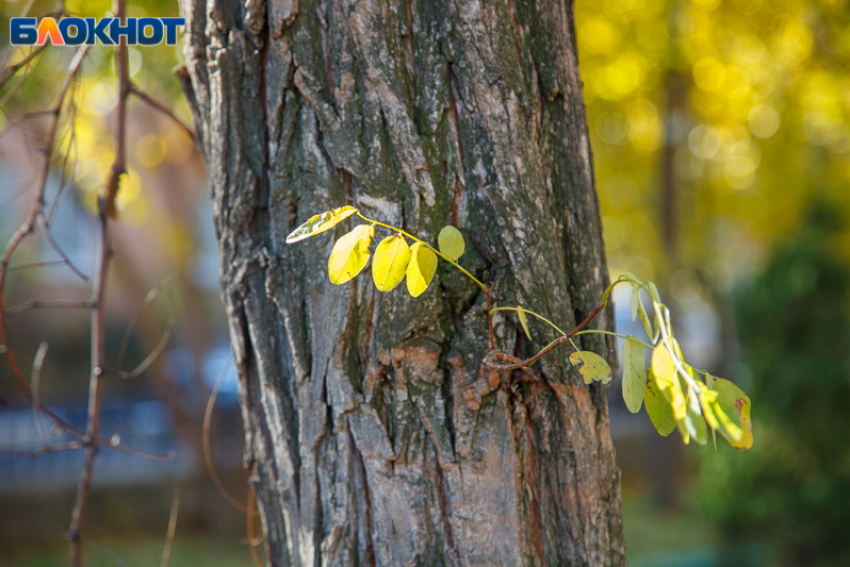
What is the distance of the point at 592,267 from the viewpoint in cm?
120

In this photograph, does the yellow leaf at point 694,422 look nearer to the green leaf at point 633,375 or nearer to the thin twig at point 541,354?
the green leaf at point 633,375

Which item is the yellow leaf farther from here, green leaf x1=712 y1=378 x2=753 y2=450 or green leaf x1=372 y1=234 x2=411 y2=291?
green leaf x1=372 y1=234 x2=411 y2=291

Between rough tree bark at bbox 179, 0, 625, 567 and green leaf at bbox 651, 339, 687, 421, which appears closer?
green leaf at bbox 651, 339, 687, 421

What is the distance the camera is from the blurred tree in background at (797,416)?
5.05m

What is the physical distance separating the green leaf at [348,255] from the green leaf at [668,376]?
42 centimetres

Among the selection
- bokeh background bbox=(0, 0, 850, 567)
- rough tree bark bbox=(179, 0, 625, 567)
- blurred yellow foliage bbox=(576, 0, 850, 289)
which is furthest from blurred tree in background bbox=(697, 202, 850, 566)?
rough tree bark bbox=(179, 0, 625, 567)

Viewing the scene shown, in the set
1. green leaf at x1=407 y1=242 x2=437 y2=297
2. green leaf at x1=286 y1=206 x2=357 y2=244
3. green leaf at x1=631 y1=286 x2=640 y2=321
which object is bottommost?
green leaf at x1=631 y1=286 x2=640 y2=321

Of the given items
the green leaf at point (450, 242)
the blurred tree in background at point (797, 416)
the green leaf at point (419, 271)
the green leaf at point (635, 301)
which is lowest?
the blurred tree in background at point (797, 416)

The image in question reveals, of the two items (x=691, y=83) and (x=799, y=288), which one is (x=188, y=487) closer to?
(x=799, y=288)

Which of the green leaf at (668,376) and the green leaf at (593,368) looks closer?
the green leaf at (668,376)

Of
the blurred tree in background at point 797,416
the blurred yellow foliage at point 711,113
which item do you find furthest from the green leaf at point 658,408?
the blurred yellow foliage at point 711,113

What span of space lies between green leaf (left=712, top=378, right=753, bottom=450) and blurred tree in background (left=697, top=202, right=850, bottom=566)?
5.20 metres

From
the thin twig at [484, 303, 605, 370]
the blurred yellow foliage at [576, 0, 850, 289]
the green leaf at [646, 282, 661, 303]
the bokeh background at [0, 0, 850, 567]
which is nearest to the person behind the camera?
the green leaf at [646, 282, 661, 303]

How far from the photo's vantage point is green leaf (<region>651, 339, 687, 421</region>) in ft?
2.38
